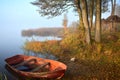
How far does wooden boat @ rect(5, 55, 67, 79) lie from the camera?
1186 centimetres

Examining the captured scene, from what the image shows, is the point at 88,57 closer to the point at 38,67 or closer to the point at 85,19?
the point at 85,19

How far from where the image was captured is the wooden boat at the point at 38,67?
38.9ft

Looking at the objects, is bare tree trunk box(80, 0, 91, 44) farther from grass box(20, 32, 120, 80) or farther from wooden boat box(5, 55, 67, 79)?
wooden boat box(5, 55, 67, 79)

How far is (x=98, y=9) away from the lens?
19.1 metres

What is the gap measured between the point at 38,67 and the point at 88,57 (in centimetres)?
492

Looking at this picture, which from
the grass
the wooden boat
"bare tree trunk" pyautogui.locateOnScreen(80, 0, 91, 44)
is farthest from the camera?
"bare tree trunk" pyautogui.locateOnScreen(80, 0, 91, 44)

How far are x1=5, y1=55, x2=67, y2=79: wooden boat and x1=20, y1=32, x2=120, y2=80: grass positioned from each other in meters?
0.75

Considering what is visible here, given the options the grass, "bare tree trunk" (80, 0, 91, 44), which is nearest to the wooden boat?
the grass

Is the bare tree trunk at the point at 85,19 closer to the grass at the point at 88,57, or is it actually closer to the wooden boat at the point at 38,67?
the grass at the point at 88,57

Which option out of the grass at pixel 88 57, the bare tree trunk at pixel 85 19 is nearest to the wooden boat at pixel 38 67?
the grass at pixel 88 57

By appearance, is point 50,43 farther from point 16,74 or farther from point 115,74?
point 115,74

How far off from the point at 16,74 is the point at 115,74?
6.28m

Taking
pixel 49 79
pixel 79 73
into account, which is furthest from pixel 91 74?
pixel 49 79

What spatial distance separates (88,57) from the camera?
55.8 feet
